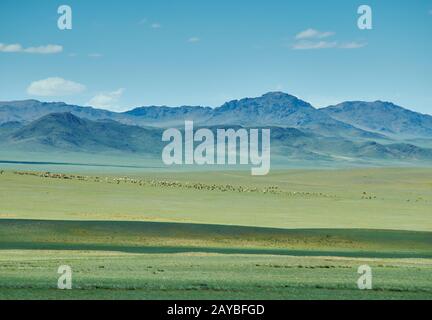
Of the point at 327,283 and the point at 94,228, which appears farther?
the point at 94,228

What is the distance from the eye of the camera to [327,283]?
17.5 metres

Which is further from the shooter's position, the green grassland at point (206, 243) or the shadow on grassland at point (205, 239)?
the shadow on grassland at point (205, 239)

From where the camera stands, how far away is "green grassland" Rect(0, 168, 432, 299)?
16.8 m

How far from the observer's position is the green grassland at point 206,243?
16.8m

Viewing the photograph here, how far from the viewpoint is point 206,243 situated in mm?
30766

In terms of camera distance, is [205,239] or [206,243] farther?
[205,239]

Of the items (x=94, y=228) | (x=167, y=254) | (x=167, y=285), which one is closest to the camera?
(x=167, y=285)

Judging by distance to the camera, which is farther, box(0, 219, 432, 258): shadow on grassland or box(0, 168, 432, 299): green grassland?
box(0, 219, 432, 258): shadow on grassland

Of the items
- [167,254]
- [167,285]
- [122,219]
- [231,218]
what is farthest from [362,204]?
[167,285]

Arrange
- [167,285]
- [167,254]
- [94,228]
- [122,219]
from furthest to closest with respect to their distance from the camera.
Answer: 1. [122,219]
2. [94,228]
3. [167,254]
4. [167,285]
